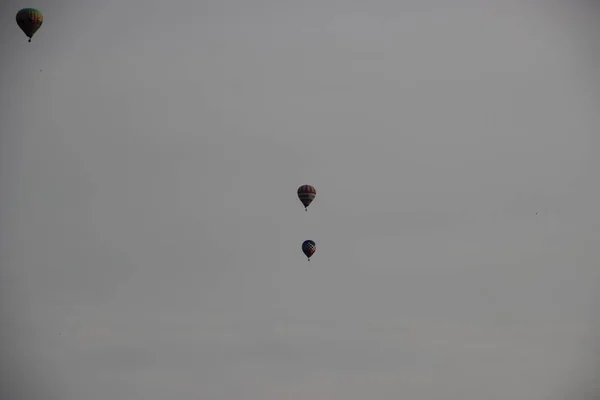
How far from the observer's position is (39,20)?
382 ft

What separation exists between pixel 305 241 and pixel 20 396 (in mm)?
96878

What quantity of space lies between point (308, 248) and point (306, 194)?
7289mm

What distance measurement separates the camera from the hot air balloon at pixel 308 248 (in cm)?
12125

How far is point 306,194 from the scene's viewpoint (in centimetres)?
11825

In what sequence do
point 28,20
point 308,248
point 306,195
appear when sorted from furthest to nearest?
point 308,248 < point 306,195 < point 28,20

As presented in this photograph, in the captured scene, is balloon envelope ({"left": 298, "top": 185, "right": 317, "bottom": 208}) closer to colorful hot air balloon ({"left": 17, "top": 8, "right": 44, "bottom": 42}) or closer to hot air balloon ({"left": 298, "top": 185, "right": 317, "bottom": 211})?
hot air balloon ({"left": 298, "top": 185, "right": 317, "bottom": 211})

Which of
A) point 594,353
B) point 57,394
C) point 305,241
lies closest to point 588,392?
point 594,353

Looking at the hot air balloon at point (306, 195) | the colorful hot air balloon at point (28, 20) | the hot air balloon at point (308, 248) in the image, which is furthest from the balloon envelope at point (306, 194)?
the colorful hot air balloon at point (28, 20)

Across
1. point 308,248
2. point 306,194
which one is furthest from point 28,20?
point 308,248

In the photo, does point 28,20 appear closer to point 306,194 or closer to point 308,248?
point 306,194

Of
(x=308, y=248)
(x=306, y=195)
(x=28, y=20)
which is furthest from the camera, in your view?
(x=308, y=248)

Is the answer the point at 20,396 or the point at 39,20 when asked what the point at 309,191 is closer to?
the point at 39,20

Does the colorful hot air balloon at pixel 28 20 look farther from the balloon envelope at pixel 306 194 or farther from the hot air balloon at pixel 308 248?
the hot air balloon at pixel 308 248

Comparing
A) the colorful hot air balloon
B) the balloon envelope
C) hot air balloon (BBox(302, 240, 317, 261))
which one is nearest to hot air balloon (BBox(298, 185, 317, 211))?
the balloon envelope
